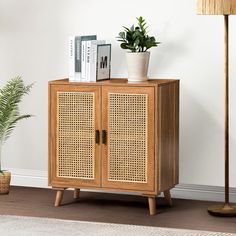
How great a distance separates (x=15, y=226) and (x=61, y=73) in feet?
4.32

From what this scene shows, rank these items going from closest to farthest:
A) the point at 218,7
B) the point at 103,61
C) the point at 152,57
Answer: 1. the point at 218,7
2. the point at 103,61
3. the point at 152,57

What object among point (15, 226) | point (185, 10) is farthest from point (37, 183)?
point (185, 10)

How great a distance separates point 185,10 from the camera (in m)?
4.98

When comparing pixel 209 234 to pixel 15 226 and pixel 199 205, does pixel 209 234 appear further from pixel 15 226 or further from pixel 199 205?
pixel 15 226

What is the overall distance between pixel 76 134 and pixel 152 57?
0.73 m

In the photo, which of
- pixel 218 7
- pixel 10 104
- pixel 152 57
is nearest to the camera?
pixel 218 7

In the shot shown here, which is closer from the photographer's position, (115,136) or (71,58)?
(115,136)

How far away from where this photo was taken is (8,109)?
205 inches

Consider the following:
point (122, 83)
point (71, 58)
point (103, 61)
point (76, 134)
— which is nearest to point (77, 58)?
point (71, 58)

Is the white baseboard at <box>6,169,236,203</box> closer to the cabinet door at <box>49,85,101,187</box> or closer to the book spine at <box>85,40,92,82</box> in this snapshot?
the cabinet door at <box>49,85,101,187</box>

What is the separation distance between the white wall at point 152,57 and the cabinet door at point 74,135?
494mm

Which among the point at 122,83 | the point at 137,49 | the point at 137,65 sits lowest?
the point at 122,83

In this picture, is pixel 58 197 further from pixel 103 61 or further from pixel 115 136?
pixel 103 61

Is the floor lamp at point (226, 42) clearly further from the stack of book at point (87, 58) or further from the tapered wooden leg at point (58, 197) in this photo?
the tapered wooden leg at point (58, 197)
